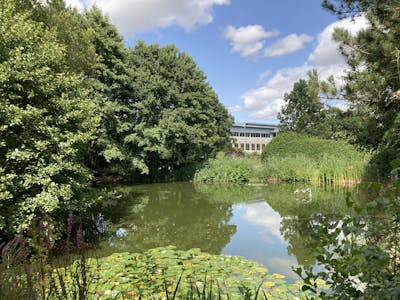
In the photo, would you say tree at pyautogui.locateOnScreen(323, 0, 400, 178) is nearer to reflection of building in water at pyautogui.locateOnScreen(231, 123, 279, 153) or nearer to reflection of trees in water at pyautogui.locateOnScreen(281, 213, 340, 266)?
reflection of trees in water at pyautogui.locateOnScreen(281, 213, 340, 266)

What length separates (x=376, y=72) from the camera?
19.2 ft

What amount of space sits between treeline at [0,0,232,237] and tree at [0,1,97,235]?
0.7 inches

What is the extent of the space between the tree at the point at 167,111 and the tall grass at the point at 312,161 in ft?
16.1

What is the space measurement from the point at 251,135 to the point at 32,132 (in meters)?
45.3

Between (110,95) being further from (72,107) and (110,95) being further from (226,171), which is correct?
(72,107)

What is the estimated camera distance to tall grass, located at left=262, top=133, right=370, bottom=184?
15.2 meters

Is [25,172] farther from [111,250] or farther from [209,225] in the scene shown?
[209,225]

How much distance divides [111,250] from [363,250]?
5853 millimetres

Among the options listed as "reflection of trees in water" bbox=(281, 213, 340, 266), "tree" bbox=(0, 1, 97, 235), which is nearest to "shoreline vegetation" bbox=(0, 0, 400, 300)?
"tree" bbox=(0, 1, 97, 235)

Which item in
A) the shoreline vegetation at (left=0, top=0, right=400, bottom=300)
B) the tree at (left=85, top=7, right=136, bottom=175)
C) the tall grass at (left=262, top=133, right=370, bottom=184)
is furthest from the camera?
the tree at (left=85, top=7, right=136, bottom=175)

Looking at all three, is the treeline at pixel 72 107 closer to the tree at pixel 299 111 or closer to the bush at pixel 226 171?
the bush at pixel 226 171

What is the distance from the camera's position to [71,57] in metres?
9.38

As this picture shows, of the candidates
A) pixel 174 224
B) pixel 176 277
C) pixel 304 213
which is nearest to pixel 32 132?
pixel 176 277

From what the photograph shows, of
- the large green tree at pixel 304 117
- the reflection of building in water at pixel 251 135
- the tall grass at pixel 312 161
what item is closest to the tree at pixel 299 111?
the large green tree at pixel 304 117
